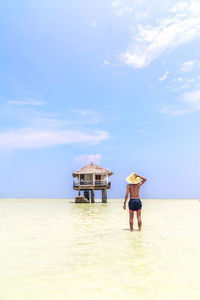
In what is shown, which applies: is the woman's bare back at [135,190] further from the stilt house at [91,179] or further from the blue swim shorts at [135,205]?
the stilt house at [91,179]

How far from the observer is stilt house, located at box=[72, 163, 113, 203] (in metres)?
29.8

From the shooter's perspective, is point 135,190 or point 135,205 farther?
point 135,190

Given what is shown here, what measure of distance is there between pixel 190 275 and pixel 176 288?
25.5 inches

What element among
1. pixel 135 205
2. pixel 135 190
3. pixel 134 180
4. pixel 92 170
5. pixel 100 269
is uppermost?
pixel 92 170

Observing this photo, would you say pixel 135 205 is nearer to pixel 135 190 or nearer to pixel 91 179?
pixel 135 190

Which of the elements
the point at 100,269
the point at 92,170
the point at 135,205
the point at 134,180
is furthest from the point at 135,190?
the point at 92,170

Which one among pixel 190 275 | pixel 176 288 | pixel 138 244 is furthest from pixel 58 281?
pixel 138 244

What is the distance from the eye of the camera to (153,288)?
322cm

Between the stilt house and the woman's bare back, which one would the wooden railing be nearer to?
the stilt house

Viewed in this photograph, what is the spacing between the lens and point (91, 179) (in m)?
30.5

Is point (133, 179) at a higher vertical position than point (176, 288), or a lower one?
higher

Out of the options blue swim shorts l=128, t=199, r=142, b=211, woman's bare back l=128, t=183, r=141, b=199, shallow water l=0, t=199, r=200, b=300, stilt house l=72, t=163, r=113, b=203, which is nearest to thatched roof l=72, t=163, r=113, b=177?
stilt house l=72, t=163, r=113, b=203

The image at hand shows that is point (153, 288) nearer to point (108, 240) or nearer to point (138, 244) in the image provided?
point (138, 244)

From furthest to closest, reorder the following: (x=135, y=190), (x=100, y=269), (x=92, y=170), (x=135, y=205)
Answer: (x=92, y=170)
(x=135, y=190)
(x=135, y=205)
(x=100, y=269)
